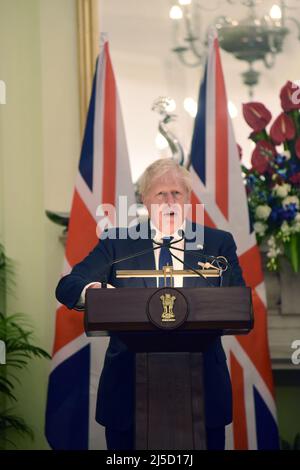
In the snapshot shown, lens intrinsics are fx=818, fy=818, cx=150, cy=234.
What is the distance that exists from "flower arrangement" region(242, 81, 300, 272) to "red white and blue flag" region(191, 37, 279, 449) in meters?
0.15

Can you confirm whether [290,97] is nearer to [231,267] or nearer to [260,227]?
[260,227]

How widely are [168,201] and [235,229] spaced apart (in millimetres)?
1742

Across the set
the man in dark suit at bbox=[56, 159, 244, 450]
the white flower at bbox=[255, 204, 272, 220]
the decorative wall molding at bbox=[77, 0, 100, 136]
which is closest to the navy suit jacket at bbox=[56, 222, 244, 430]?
the man in dark suit at bbox=[56, 159, 244, 450]

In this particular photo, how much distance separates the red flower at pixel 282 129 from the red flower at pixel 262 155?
7 cm

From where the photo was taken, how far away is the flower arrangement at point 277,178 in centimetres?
523

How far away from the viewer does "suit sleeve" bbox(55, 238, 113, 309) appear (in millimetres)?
3193

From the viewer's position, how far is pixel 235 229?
5.19 metres

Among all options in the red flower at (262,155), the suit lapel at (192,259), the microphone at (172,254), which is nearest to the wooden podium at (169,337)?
the microphone at (172,254)

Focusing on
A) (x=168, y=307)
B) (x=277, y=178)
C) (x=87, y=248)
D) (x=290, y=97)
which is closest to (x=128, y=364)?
(x=168, y=307)

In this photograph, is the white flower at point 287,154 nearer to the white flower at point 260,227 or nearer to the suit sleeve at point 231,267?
the white flower at point 260,227

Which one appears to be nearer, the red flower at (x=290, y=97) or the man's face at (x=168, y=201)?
the man's face at (x=168, y=201)

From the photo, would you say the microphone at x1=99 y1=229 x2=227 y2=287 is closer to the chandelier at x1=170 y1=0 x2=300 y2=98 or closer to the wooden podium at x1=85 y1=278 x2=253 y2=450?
the wooden podium at x1=85 y1=278 x2=253 y2=450

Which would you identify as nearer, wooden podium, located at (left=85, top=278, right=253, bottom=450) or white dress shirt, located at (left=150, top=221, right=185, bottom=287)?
wooden podium, located at (left=85, top=278, right=253, bottom=450)
